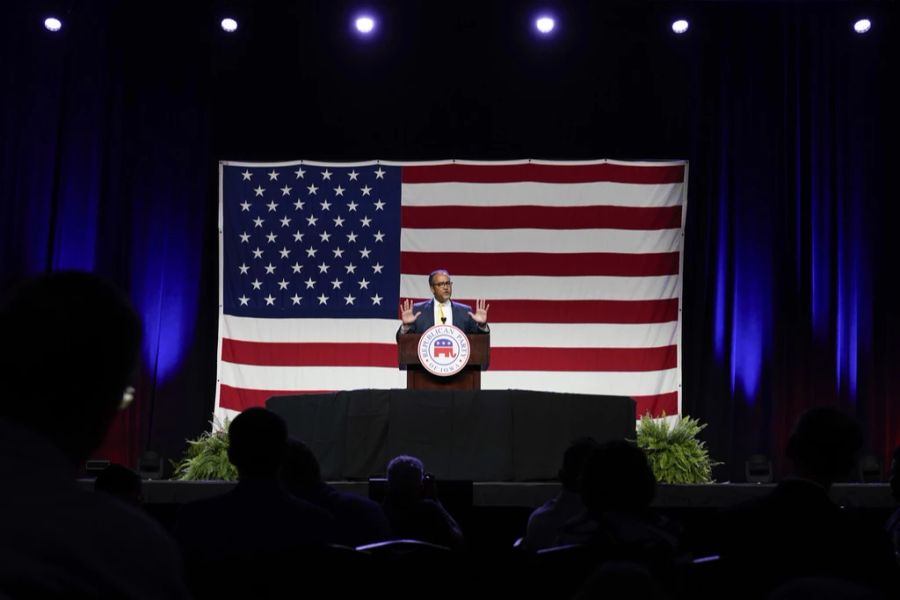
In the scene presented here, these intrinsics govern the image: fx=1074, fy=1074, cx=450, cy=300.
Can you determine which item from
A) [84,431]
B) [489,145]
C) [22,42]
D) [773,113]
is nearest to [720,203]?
[773,113]

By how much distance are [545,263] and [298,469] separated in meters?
6.42

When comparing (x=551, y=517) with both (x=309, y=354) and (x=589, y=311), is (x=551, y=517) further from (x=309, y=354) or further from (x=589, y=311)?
(x=309, y=354)

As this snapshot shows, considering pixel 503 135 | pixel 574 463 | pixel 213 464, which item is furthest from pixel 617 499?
pixel 503 135

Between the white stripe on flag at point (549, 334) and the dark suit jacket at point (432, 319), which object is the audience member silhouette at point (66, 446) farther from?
the white stripe on flag at point (549, 334)

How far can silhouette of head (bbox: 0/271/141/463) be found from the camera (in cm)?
88

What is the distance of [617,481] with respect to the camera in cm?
273

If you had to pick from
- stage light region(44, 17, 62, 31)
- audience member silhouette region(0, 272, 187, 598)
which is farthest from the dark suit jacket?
audience member silhouette region(0, 272, 187, 598)

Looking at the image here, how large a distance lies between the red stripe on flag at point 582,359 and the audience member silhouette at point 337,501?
19.8 ft

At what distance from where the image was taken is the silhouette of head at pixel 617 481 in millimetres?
2729

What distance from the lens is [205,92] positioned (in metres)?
10.4

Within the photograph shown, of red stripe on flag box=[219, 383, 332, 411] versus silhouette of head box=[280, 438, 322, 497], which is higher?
red stripe on flag box=[219, 383, 332, 411]

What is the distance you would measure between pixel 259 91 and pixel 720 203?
4560mm

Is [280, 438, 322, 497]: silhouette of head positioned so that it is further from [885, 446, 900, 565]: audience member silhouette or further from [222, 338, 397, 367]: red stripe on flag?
[222, 338, 397, 367]: red stripe on flag

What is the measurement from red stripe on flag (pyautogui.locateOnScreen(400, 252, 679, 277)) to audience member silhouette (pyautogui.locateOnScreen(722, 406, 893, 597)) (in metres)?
7.39
